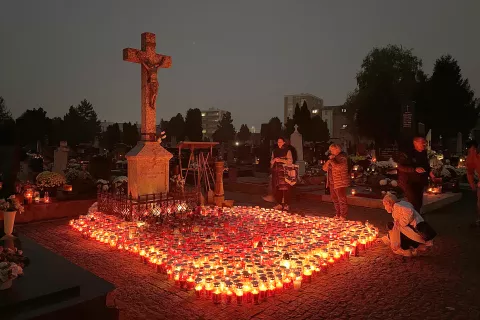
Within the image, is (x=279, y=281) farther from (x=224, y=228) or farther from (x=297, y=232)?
(x=224, y=228)

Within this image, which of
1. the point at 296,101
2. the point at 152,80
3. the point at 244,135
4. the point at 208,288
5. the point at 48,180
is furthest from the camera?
the point at 296,101

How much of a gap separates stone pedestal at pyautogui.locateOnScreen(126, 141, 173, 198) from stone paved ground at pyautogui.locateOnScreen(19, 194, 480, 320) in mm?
2299

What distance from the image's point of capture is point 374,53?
4525 cm

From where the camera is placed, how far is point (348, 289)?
5.00 metres

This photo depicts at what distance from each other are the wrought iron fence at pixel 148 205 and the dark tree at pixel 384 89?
30.3 m

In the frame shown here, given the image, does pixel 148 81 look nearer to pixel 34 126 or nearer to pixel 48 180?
pixel 48 180

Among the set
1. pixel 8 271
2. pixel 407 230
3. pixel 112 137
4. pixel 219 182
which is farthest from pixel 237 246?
pixel 112 137

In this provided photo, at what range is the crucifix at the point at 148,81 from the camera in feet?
32.7

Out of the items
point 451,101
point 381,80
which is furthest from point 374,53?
point 451,101

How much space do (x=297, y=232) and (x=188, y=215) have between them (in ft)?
9.66

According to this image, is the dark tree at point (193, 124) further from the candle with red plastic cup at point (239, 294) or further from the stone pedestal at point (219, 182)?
the candle with red plastic cup at point (239, 294)

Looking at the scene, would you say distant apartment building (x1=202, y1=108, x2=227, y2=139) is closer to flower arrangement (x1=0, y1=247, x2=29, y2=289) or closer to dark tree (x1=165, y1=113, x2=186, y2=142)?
dark tree (x1=165, y1=113, x2=186, y2=142)

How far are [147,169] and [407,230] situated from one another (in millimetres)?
6456

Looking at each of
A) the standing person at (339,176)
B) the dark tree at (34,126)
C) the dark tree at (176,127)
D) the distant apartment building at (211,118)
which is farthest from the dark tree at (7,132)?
the distant apartment building at (211,118)
